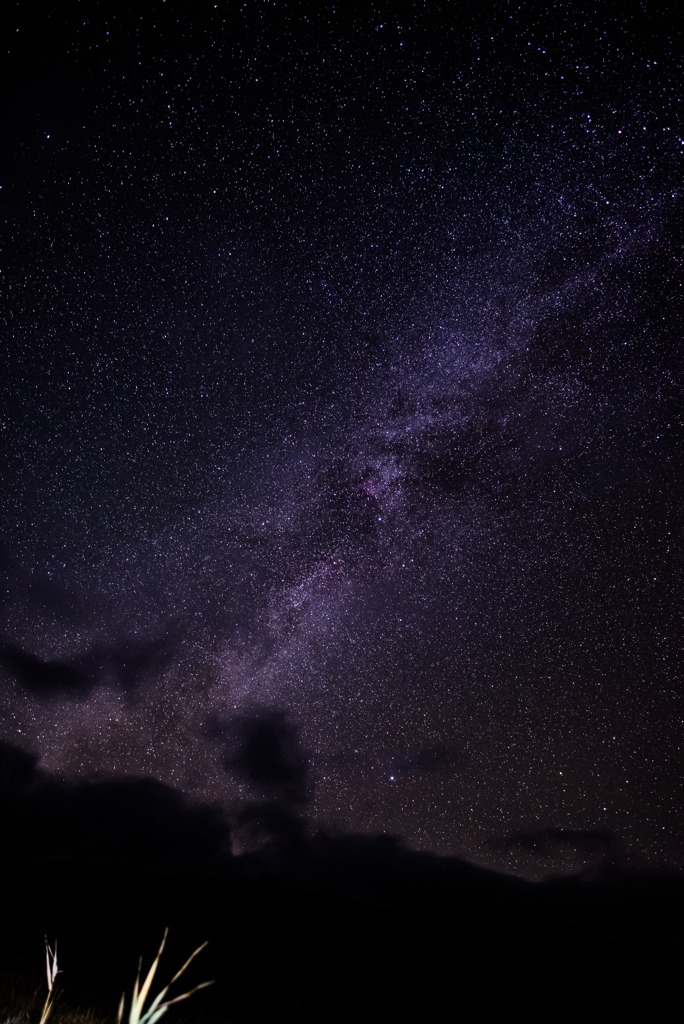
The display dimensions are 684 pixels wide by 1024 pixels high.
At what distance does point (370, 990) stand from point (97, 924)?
53.0 meters

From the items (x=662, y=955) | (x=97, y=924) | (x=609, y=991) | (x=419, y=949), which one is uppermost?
(x=97, y=924)

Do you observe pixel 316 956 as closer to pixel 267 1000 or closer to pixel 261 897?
pixel 267 1000

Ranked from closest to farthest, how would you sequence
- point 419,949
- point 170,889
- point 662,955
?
point 419,949, point 662,955, point 170,889

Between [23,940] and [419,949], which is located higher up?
[23,940]

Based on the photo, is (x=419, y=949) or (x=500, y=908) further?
(x=500, y=908)

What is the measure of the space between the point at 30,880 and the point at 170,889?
47392mm

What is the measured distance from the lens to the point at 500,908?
7318 inches

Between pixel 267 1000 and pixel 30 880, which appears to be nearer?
pixel 267 1000

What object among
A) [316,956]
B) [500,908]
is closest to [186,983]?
[316,956]

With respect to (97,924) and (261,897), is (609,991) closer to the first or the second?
(261,897)

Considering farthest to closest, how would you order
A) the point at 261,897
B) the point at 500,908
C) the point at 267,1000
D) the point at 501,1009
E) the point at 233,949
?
the point at 500,908
the point at 261,897
the point at 233,949
the point at 501,1009
the point at 267,1000

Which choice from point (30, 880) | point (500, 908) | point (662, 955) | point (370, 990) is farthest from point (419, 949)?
point (500, 908)

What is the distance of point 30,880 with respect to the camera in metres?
116

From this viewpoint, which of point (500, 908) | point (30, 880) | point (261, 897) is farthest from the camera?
point (500, 908)
